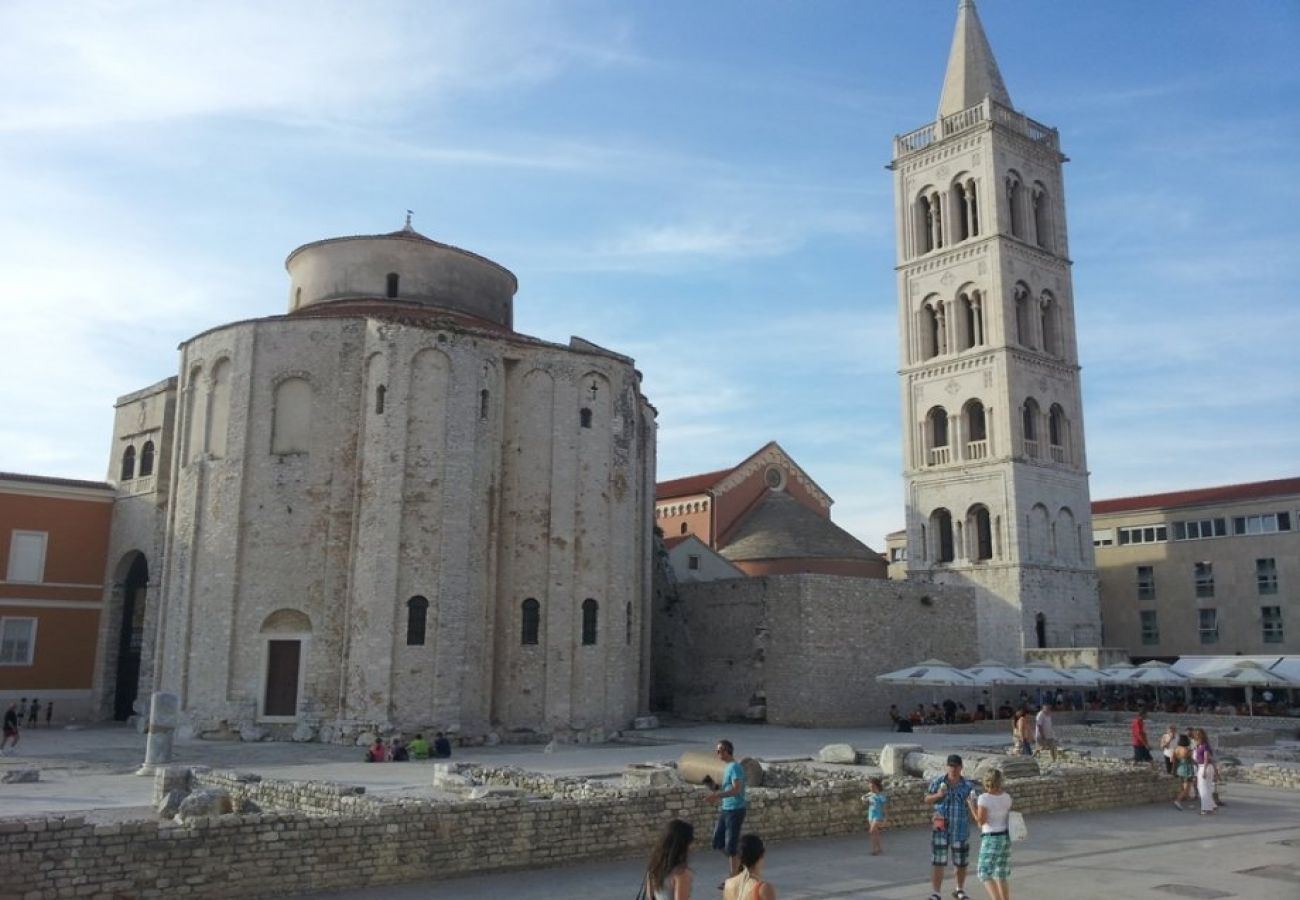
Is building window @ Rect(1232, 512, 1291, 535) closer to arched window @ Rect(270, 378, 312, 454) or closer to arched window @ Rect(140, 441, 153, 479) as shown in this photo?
arched window @ Rect(270, 378, 312, 454)

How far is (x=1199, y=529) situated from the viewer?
5084 cm

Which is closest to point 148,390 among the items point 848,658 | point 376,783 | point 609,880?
point 376,783

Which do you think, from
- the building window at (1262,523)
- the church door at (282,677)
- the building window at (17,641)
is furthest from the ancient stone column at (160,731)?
the building window at (1262,523)

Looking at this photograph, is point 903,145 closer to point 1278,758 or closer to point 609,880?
point 1278,758

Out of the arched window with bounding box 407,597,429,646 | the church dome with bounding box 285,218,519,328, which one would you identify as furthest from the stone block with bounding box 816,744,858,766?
the church dome with bounding box 285,218,519,328

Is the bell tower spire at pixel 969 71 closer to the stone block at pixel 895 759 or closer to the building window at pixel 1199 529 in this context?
the building window at pixel 1199 529

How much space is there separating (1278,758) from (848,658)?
13.5 metres

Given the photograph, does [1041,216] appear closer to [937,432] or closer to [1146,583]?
[937,432]

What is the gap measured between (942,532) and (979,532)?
1949 mm

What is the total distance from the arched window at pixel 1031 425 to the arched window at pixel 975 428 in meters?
1.68

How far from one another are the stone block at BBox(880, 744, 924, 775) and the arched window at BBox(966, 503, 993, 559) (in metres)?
26.9

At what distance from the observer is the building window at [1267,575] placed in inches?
1877

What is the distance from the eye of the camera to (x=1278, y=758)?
22.6 metres

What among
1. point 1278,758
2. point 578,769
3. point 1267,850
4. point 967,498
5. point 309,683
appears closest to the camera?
point 1267,850
